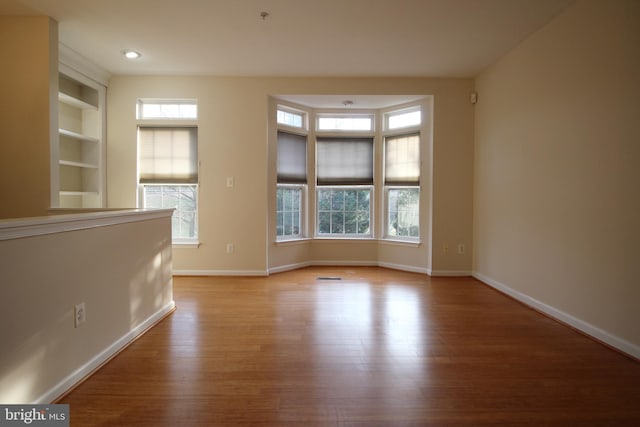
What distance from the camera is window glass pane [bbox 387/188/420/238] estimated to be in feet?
17.2

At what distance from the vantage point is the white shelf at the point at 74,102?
158 inches

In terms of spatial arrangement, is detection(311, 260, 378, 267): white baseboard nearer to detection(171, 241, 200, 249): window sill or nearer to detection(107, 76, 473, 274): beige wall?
detection(107, 76, 473, 274): beige wall

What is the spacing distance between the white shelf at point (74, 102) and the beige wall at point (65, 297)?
7.80 feet

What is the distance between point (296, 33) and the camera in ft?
11.7

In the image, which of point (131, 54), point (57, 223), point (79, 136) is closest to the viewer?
point (57, 223)

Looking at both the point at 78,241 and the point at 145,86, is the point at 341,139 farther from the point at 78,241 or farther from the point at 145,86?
the point at 78,241

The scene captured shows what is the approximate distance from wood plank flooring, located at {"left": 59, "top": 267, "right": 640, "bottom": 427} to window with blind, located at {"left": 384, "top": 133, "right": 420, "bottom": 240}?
1.92 meters

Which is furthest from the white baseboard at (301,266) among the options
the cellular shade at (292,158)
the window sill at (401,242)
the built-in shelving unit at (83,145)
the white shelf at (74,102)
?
the white shelf at (74,102)

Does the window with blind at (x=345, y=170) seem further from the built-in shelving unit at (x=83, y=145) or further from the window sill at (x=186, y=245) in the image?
the built-in shelving unit at (x=83, y=145)

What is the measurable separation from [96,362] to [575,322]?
3.73 meters

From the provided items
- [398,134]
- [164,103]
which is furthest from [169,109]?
[398,134]

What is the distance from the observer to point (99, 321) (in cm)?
230

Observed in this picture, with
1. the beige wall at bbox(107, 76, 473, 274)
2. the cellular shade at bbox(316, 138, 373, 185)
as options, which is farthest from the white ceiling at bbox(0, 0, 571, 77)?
the cellular shade at bbox(316, 138, 373, 185)

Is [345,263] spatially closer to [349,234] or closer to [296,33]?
[349,234]
